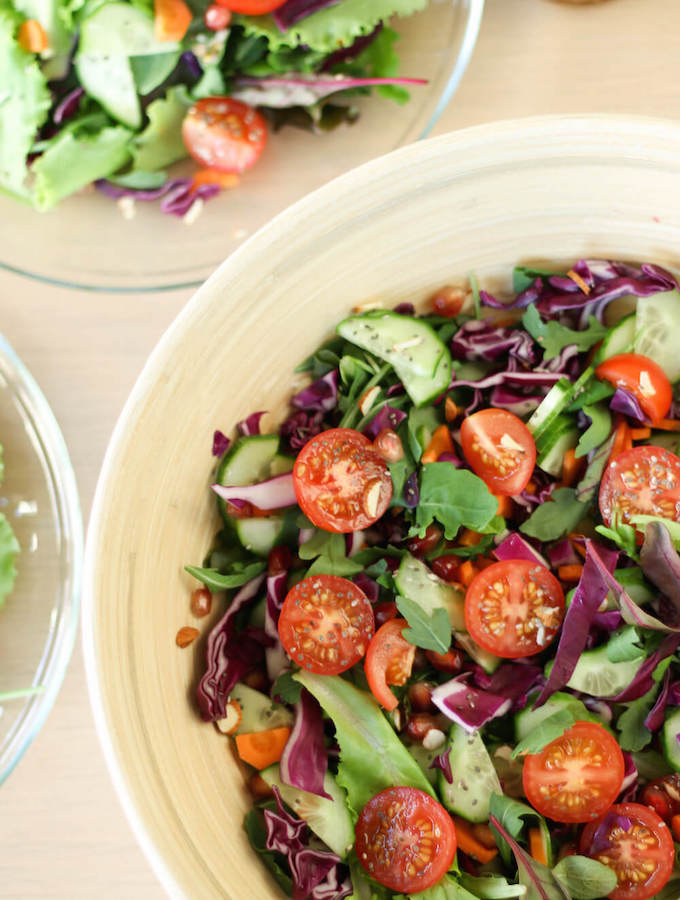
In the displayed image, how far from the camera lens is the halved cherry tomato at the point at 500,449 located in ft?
4.02

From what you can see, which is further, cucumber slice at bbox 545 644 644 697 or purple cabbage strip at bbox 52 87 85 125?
purple cabbage strip at bbox 52 87 85 125

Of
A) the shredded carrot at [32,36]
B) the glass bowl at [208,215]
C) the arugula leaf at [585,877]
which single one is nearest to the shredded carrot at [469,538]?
the arugula leaf at [585,877]

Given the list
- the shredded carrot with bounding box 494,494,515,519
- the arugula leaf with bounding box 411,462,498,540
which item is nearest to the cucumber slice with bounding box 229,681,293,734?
the arugula leaf with bounding box 411,462,498,540

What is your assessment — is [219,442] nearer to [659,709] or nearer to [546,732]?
[546,732]

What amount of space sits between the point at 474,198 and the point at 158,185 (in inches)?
20.7

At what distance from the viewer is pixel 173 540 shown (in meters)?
1.24

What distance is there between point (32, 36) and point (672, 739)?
1431 millimetres

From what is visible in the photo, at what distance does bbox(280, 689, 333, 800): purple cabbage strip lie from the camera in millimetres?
1192

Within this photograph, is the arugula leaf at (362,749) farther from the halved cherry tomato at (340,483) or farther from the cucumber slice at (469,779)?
the halved cherry tomato at (340,483)

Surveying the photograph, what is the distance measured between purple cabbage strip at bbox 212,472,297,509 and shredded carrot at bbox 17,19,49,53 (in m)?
0.74

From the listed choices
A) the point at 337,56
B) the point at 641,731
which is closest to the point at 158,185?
the point at 337,56

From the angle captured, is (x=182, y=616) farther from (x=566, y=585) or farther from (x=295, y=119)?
(x=295, y=119)

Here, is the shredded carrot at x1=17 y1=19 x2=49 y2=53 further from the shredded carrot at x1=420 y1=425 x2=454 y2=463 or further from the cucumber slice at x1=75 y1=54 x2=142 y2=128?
the shredded carrot at x1=420 y1=425 x2=454 y2=463

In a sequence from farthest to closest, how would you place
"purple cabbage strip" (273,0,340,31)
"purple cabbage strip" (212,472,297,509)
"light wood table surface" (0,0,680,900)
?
"light wood table surface" (0,0,680,900) → "purple cabbage strip" (273,0,340,31) → "purple cabbage strip" (212,472,297,509)
